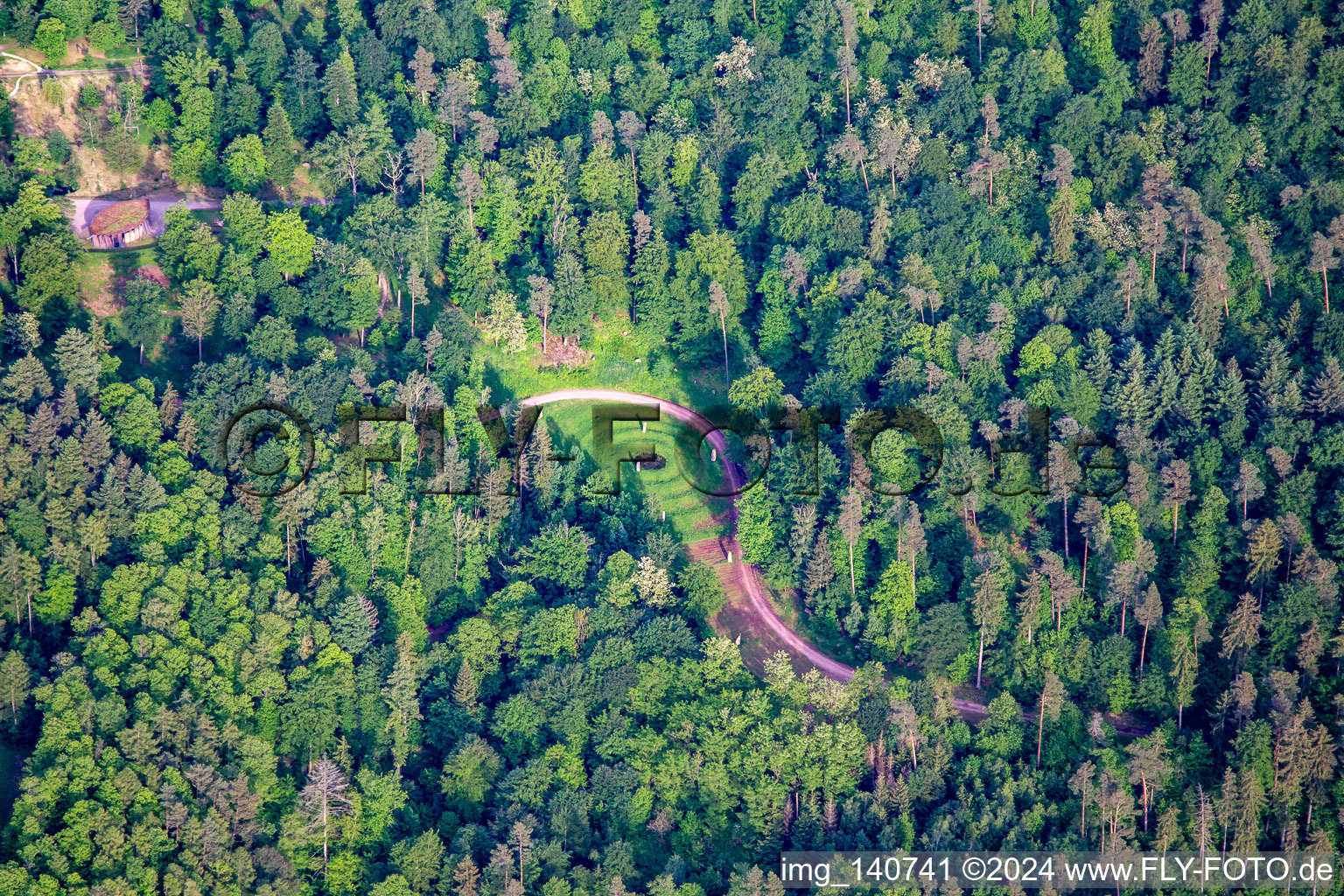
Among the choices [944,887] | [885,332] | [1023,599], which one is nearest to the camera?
[944,887]

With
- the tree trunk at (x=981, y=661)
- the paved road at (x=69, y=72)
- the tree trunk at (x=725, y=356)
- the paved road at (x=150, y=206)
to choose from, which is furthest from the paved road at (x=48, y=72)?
the tree trunk at (x=981, y=661)

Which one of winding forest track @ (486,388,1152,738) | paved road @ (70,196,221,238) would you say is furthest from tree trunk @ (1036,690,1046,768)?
paved road @ (70,196,221,238)

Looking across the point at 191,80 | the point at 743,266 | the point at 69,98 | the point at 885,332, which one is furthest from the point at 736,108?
the point at 69,98

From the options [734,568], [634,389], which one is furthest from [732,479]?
[634,389]

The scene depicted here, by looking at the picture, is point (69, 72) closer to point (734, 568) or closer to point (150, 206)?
A: point (150, 206)

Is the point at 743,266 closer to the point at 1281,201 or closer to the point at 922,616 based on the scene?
the point at 922,616

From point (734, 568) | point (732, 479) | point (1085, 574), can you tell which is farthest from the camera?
point (732, 479)
